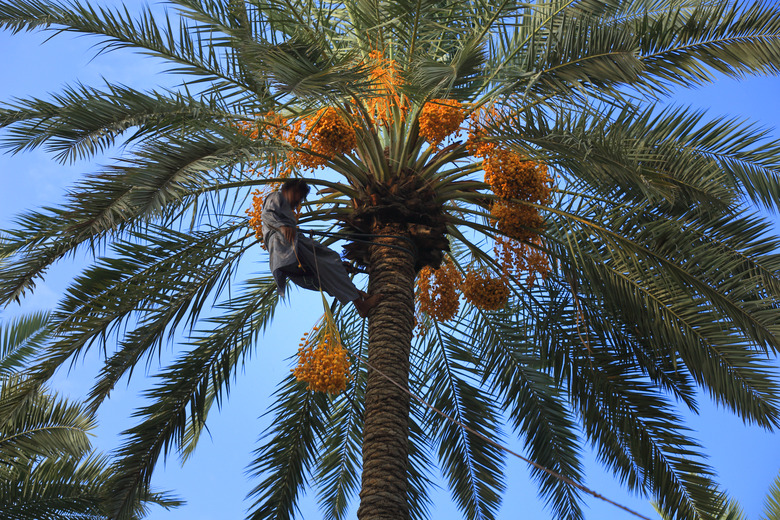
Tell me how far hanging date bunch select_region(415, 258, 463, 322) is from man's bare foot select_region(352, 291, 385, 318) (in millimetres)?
917

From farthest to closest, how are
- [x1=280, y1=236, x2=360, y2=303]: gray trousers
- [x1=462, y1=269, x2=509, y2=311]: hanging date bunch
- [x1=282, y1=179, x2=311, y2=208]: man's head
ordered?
1. [x1=462, y1=269, x2=509, y2=311]: hanging date bunch
2. [x1=280, y1=236, x2=360, y2=303]: gray trousers
3. [x1=282, y1=179, x2=311, y2=208]: man's head

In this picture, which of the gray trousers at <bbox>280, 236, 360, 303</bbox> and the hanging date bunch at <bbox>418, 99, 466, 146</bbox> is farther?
the gray trousers at <bbox>280, 236, 360, 303</bbox>

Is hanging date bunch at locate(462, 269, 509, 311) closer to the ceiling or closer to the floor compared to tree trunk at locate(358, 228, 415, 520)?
closer to the ceiling

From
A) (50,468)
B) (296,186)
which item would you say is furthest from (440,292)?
(50,468)

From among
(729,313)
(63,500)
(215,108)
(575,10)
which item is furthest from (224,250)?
(729,313)

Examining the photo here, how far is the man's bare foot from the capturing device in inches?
262

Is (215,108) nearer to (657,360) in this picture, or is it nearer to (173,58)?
(173,58)

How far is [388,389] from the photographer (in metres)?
6.15

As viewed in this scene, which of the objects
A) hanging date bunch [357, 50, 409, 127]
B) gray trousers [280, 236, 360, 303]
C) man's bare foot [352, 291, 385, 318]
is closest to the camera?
gray trousers [280, 236, 360, 303]

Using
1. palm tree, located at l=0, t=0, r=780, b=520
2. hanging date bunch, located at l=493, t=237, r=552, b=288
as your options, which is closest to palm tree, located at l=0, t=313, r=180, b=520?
palm tree, located at l=0, t=0, r=780, b=520

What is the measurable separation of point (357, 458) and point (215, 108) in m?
4.18

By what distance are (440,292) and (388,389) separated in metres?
1.59

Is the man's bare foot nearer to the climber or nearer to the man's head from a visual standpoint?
the climber

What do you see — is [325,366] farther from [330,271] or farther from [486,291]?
[486,291]
